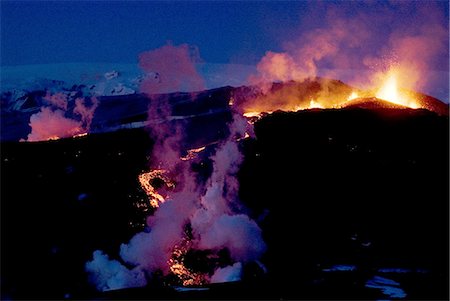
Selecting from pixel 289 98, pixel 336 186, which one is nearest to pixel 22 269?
pixel 336 186

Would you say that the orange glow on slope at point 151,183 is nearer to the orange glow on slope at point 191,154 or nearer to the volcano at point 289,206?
the volcano at point 289,206

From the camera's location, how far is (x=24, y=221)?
1540cm

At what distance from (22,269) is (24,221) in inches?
93.2

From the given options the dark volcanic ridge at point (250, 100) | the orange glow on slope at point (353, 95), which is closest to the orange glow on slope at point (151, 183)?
the dark volcanic ridge at point (250, 100)

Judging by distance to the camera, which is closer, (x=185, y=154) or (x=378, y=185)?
(x=378, y=185)

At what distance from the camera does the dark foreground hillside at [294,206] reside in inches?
407

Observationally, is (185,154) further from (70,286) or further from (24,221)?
(70,286)

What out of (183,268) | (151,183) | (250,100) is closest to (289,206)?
(183,268)

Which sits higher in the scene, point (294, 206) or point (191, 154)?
point (191, 154)

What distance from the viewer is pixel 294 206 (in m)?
15.3

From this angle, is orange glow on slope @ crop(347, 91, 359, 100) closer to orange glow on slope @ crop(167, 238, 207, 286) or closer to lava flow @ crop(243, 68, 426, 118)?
lava flow @ crop(243, 68, 426, 118)

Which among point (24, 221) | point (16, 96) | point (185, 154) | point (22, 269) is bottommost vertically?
point (22, 269)

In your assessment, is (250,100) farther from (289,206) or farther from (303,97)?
(289,206)

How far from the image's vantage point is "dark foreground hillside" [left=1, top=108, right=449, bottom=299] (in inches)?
407
